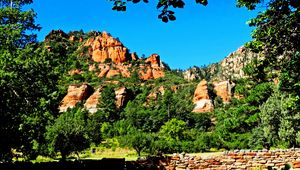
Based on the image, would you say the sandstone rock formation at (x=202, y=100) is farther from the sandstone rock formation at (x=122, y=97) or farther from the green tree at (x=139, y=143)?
the green tree at (x=139, y=143)

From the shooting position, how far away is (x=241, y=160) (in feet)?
54.3

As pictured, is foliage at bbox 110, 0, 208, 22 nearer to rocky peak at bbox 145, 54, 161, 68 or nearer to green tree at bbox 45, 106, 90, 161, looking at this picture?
green tree at bbox 45, 106, 90, 161

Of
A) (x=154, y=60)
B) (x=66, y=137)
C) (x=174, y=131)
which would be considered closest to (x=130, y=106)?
(x=174, y=131)

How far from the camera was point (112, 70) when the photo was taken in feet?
510

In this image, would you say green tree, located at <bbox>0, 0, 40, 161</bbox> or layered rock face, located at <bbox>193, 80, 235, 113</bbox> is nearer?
green tree, located at <bbox>0, 0, 40, 161</bbox>

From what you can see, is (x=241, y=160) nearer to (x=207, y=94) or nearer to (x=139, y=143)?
(x=139, y=143)

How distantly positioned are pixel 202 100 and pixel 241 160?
109527mm

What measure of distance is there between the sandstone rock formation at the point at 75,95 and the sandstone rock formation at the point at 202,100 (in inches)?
1425

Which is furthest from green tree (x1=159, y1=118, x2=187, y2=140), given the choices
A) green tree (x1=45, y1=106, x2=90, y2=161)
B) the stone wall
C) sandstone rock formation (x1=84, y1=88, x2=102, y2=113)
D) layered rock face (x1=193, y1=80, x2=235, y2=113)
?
the stone wall

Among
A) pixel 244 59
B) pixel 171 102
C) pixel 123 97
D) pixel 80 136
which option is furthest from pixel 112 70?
pixel 80 136

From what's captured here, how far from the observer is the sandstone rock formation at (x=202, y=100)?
122 meters

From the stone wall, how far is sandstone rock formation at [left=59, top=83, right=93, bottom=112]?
103843mm

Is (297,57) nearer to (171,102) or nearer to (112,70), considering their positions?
(171,102)

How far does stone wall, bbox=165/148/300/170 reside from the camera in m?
16.5
